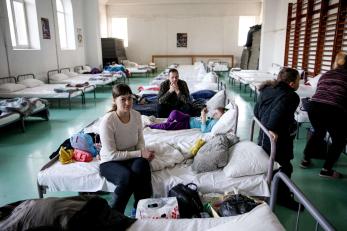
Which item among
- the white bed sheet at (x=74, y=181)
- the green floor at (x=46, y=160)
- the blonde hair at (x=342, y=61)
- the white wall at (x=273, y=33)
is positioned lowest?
the green floor at (x=46, y=160)

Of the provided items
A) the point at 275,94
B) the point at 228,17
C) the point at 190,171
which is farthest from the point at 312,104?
the point at 228,17

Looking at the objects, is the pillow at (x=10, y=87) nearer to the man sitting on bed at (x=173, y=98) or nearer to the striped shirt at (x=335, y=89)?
the man sitting on bed at (x=173, y=98)

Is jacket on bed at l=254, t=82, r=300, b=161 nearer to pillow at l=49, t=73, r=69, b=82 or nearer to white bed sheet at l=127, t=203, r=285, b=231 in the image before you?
white bed sheet at l=127, t=203, r=285, b=231

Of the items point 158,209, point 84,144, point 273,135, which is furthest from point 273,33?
point 158,209

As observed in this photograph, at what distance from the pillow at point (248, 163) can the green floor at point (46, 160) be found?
0.50 m

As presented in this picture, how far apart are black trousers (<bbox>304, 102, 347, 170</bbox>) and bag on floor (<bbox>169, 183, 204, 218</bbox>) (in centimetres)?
175

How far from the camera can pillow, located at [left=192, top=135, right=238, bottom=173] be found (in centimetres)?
234

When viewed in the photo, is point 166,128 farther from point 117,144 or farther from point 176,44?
point 176,44

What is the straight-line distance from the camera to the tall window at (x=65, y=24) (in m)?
9.68

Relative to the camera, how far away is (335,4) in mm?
5375

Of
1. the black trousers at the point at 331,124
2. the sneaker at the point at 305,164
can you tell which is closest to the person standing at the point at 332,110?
the black trousers at the point at 331,124

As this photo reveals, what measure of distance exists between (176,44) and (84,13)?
5608mm

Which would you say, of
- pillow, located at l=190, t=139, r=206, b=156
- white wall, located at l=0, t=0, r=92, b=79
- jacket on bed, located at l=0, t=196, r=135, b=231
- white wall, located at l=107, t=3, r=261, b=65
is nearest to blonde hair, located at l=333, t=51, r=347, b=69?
pillow, located at l=190, t=139, r=206, b=156

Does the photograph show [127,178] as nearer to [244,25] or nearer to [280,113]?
[280,113]
